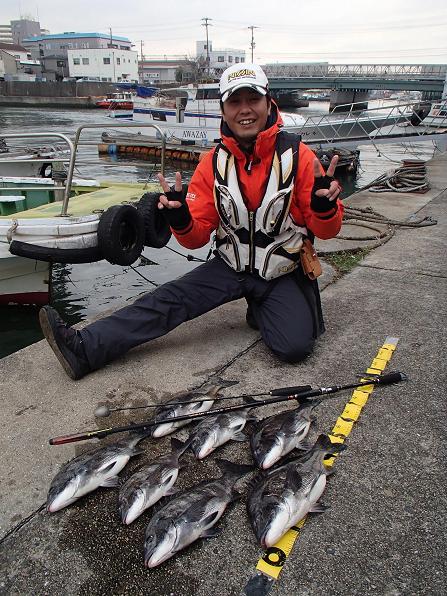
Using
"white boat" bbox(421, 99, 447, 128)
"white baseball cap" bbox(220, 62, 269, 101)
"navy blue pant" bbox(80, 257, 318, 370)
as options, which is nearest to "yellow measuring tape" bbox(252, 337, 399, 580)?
"navy blue pant" bbox(80, 257, 318, 370)

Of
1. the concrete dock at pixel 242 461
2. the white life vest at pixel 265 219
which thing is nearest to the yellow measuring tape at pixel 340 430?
the concrete dock at pixel 242 461

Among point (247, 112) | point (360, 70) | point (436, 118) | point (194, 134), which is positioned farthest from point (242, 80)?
point (360, 70)

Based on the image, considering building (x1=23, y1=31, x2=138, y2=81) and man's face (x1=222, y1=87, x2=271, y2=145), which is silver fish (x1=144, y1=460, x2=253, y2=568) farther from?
building (x1=23, y1=31, x2=138, y2=81)

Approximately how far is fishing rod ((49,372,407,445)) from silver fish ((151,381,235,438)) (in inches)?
1.3

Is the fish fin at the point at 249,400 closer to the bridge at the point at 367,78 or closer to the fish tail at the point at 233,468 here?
the fish tail at the point at 233,468

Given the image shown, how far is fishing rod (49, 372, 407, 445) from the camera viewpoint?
2.53 m

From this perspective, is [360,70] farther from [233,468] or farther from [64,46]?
[64,46]

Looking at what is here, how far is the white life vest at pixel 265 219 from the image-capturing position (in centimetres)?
331

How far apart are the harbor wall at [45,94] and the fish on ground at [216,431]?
224 ft

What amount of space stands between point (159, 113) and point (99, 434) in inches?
1109

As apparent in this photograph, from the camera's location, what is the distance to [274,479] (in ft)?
7.36

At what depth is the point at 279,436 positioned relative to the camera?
251cm

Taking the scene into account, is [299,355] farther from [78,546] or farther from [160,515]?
[78,546]

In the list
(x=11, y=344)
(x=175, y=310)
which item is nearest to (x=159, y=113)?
(x=11, y=344)
